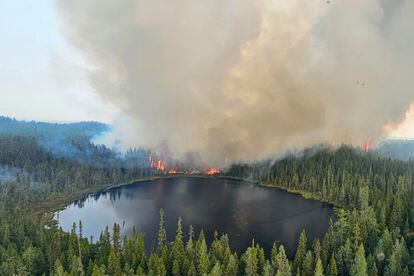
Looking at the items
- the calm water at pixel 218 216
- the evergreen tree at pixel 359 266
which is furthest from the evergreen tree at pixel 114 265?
the evergreen tree at pixel 359 266

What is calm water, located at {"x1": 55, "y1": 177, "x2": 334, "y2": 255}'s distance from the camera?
427 ft

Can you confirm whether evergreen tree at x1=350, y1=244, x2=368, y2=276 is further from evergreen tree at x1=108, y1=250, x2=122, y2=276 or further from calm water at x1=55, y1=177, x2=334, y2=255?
evergreen tree at x1=108, y1=250, x2=122, y2=276

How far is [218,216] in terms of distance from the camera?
15900 cm

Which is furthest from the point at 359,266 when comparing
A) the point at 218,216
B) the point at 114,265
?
the point at 218,216

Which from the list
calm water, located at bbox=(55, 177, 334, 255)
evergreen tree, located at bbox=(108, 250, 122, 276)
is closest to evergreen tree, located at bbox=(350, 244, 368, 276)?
calm water, located at bbox=(55, 177, 334, 255)

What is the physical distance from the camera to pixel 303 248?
87.9m

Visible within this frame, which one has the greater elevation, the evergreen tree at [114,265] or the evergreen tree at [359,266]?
the evergreen tree at [359,266]

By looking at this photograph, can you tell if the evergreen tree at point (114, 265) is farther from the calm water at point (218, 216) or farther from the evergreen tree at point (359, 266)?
the evergreen tree at point (359, 266)

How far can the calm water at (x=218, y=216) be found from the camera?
13000 centimetres

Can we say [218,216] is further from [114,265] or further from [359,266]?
[359,266]

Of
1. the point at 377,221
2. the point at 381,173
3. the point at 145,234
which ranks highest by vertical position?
the point at 381,173

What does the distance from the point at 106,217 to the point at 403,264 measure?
113m

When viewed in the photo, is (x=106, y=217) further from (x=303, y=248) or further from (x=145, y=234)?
(x=303, y=248)

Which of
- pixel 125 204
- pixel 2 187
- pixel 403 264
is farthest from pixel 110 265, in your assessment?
pixel 2 187
